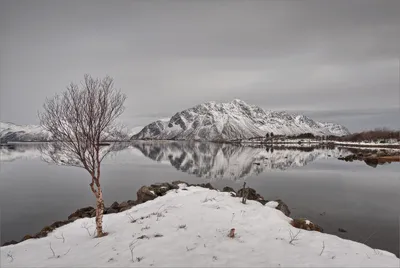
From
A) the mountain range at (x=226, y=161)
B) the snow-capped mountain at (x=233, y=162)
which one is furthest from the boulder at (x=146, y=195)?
the snow-capped mountain at (x=233, y=162)

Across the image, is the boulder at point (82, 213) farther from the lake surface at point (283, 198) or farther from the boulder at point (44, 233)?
the boulder at point (44, 233)

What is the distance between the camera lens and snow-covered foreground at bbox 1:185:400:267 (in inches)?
390

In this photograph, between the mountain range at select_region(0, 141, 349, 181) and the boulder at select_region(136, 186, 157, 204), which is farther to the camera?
the mountain range at select_region(0, 141, 349, 181)

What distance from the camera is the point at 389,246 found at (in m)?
14.9

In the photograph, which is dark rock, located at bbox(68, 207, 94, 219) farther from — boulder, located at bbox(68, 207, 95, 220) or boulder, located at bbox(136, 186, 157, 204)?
boulder, located at bbox(136, 186, 157, 204)

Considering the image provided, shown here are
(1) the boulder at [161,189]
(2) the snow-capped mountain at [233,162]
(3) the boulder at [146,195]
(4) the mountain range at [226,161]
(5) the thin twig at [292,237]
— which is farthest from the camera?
(2) the snow-capped mountain at [233,162]

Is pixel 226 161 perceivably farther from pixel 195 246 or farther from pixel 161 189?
pixel 195 246

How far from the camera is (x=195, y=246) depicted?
36.4ft

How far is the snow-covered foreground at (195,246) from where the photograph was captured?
9.91 metres

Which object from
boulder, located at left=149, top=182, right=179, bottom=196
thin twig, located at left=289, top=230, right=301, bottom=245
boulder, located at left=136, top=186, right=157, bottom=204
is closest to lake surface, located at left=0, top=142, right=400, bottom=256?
boulder, located at left=136, top=186, right=157, bottom=204

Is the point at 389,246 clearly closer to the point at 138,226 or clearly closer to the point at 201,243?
the point at 201,243

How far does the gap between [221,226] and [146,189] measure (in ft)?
40.2

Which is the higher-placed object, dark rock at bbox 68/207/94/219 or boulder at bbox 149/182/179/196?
boulder at bbox 149/182/179/196

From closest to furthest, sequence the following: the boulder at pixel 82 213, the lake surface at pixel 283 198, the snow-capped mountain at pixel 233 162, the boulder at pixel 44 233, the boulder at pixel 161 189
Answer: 1. the boulder at pixel 44 233
2. the lake surface at pixel 283 198
3. the boulder at pixel 82 213
4. the boulder at pixel 161 189
5. the snow-capped mountain at pixel 233 162
